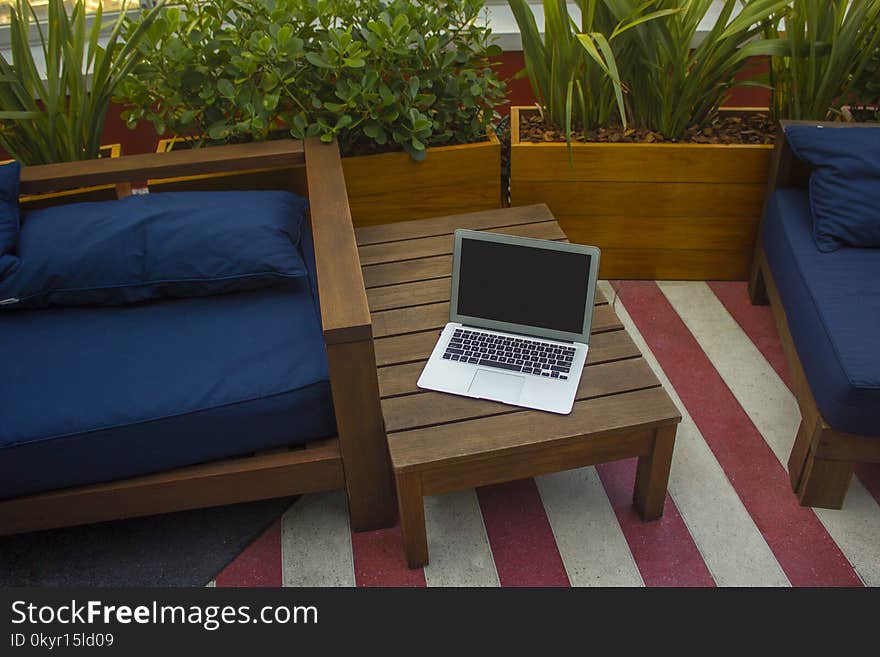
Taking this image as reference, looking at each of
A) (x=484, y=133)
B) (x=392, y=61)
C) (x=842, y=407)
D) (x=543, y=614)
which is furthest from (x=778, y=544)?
(x=392, y=61)

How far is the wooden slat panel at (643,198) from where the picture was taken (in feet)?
8.11

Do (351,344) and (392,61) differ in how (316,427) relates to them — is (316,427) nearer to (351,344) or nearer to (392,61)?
(351,344)

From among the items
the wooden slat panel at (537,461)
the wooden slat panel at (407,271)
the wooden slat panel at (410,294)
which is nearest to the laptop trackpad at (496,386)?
the wooden slat panel at (537,461)

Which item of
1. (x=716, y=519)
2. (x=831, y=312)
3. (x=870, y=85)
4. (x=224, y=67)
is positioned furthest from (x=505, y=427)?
(x=870, y=85)

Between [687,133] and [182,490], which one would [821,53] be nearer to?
[687,133]

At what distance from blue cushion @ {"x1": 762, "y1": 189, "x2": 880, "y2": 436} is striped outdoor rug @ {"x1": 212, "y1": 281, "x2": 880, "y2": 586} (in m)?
0.29

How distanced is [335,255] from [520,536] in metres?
0.78

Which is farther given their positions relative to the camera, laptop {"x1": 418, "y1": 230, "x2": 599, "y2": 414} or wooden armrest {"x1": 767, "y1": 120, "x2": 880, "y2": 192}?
wooden armrest {"x1": 767, "y1": 120, "x2": 880, "y2": 192}

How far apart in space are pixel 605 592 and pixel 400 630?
1.54 ft

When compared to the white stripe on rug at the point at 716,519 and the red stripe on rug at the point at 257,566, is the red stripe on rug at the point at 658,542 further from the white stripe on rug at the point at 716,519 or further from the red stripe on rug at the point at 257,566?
the red stripe on rug at the point at 257,566

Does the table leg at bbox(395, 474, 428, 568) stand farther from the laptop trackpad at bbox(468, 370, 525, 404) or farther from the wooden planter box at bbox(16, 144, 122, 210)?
the wooden planter box at bbox(16, 144, 122, 210)

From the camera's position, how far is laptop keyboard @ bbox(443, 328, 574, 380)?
176 cm

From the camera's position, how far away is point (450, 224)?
2344 millimetres

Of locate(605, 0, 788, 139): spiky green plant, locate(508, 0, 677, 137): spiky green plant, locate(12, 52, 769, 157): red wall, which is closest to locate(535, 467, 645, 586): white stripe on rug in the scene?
locate(508, 0, 677, 137): spiky green plant
